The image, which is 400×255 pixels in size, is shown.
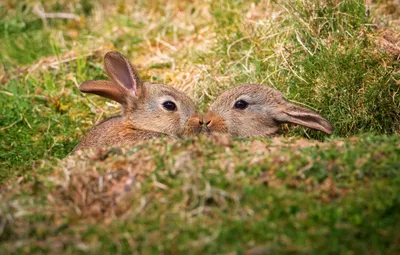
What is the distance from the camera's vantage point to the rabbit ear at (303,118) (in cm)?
658

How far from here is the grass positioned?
4.41m

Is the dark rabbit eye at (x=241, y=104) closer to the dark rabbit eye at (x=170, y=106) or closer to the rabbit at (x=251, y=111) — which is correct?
the rabbit at (x=251, y=111)

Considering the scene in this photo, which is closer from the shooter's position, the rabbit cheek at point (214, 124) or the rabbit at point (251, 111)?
the rabbit cheek at point (214, 124)

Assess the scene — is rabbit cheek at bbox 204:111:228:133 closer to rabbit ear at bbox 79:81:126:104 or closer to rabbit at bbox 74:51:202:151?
rabbit at bbox 74:51:202:151

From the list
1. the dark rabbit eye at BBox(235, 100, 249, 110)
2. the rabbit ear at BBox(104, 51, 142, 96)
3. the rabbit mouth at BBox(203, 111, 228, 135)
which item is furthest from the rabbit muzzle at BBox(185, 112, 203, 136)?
the rabbit ear at BBox(104, 51, 142, 96)

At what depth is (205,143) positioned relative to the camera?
5395mm

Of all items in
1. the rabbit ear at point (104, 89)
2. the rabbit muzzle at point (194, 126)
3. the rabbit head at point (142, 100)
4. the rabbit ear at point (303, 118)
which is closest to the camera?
the rabbit ear at point (303, 118)

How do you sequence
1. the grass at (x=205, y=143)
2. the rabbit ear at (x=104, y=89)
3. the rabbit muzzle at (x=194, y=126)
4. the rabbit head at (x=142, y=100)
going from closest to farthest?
the grass at (x=205, y=143) → the rabbit muzzle at (x=194, y=126) → the rabbit ear at (x=104, y=89) → the rabbit head at (x=142, y=100)

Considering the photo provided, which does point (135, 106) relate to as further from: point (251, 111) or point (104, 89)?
point (251, 111)

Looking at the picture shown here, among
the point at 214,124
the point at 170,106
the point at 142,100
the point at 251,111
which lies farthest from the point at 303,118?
the point at 142,100

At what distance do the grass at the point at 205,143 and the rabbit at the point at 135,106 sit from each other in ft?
2.80

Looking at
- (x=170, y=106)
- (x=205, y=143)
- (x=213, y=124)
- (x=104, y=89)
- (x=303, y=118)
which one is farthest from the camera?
(x=170, y=106)

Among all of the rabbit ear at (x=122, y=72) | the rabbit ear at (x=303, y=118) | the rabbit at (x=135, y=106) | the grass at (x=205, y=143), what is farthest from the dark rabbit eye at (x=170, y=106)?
the rabbit ear at (x=303, y=118)

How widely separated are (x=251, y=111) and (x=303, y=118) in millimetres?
658
